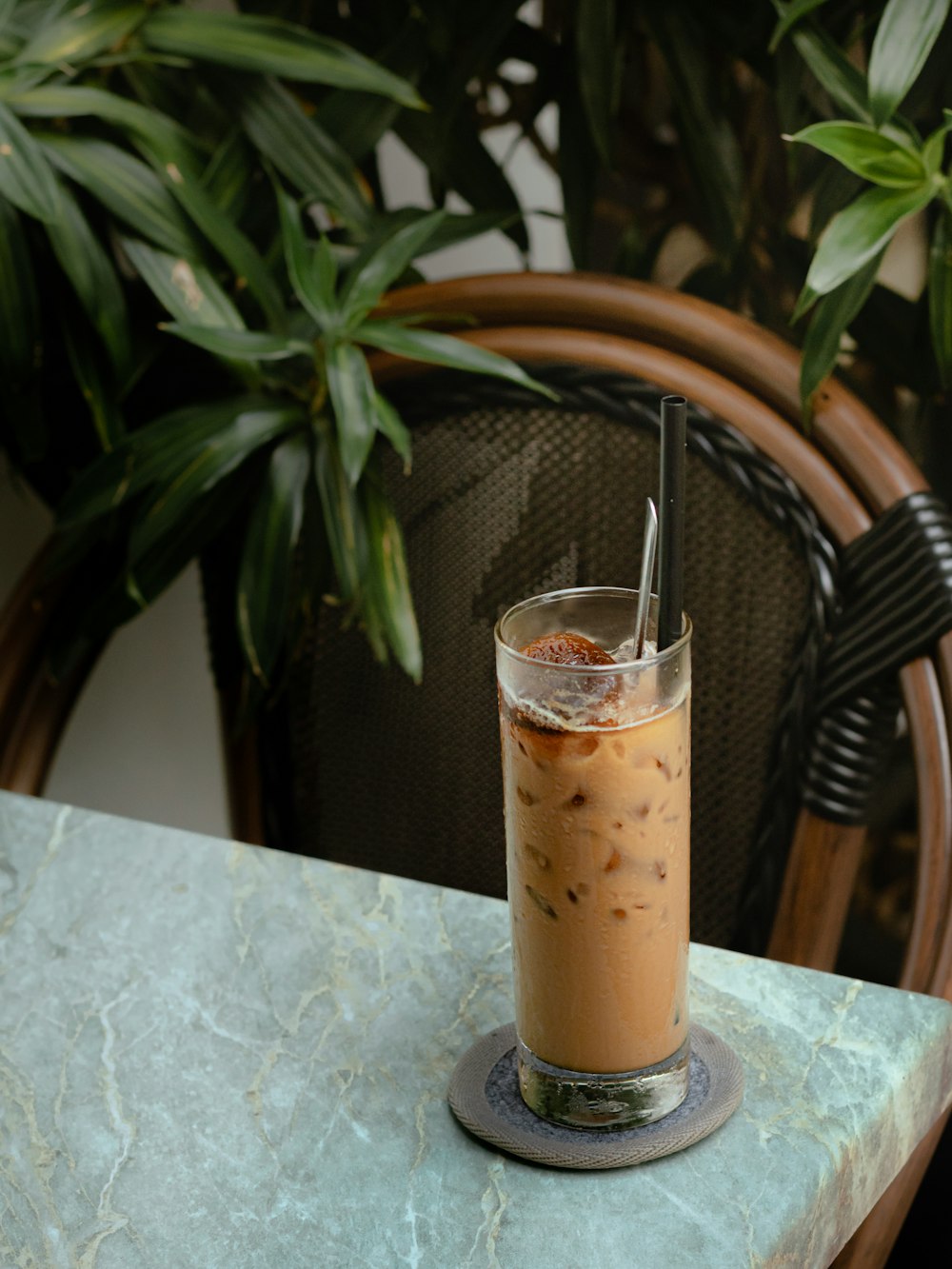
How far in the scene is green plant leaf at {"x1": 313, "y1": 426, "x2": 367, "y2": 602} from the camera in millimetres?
1232

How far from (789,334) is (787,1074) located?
110cm

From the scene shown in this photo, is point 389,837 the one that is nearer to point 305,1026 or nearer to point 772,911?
point 772,911

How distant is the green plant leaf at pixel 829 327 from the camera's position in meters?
1.08

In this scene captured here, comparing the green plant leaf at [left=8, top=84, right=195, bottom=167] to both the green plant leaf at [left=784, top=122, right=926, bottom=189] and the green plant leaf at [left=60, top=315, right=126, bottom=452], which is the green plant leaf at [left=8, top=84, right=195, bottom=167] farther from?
the green plant leaf at [left=784, top=122, right=926, bottom=189]

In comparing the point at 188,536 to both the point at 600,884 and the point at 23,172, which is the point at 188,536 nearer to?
the point at 23,172

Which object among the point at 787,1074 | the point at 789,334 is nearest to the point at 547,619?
the point at 787,1074

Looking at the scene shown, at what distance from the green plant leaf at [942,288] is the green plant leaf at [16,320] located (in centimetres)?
78

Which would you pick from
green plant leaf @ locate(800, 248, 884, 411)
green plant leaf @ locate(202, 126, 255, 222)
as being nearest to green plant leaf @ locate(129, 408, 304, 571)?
green plant leaf @ locate(202, 126, 255, 222)

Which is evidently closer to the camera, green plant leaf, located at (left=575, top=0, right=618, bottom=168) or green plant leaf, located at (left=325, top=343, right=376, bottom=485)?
green plant leaf, located at (left=325, top=343, right=376, bottom=485)

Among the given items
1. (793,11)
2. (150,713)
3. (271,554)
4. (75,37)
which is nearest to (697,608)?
(271,554)

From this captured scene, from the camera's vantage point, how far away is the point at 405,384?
1297 millimetres

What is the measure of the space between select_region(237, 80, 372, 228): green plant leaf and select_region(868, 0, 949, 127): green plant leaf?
515mm

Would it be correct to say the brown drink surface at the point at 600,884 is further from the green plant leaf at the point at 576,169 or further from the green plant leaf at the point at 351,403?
the green plant leaf at the point at 576,169

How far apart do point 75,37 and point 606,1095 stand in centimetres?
101
